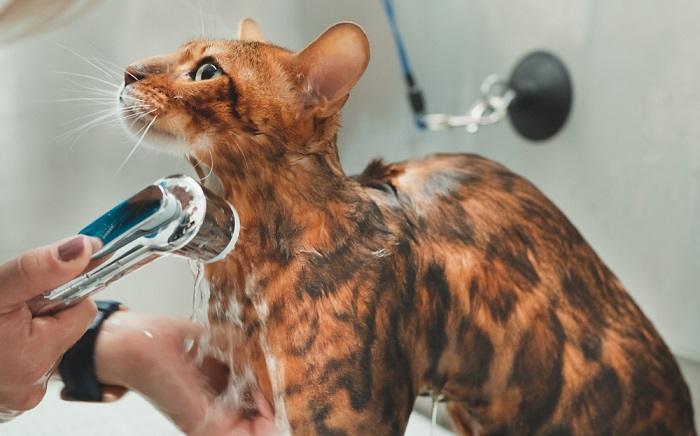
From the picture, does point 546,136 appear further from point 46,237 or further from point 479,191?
point 46,237

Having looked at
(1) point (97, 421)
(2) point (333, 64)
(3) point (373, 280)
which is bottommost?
(1) point (97, 421)

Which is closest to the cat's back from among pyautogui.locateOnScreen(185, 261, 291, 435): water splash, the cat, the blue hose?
the cat

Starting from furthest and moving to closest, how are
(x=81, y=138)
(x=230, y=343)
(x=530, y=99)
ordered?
(x=530, y=99) → (x=81, y=138) → (x=230, y=343)

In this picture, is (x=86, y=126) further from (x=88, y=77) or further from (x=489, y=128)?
(x=489, y=128)

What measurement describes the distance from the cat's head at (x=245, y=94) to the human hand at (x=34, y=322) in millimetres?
78

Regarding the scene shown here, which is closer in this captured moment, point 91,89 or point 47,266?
point 47,266

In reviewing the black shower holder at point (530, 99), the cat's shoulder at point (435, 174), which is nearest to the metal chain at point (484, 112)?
the black shower holder at point (530, 99)

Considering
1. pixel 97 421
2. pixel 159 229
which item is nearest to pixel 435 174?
pixel 159 229

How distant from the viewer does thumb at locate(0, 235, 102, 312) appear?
1.37 feet

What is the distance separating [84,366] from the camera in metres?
0.59

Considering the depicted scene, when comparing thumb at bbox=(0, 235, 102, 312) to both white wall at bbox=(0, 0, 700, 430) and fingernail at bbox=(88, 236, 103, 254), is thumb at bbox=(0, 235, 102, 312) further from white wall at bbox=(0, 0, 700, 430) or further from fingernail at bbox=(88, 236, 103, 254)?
white wall at bbox=(0, 0, 700, 430)

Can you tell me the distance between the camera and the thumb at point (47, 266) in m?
0.42

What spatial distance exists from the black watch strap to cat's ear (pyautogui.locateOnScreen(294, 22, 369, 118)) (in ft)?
0.84

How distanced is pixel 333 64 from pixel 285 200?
0.28 ft
